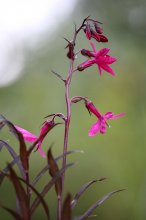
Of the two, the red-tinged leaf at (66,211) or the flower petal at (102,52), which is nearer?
the red-tinged leaf at (66,211)

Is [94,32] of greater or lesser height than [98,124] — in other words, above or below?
above

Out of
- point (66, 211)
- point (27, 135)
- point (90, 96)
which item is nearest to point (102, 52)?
point (27, 135)

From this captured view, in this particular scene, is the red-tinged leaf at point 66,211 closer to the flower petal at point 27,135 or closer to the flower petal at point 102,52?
the flower petal at point 27,135

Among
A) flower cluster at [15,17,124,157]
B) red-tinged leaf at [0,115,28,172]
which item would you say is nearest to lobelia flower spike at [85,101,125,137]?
flower cluster at [15,17,124,157]

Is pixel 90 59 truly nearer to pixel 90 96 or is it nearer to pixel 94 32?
pixel 94 32

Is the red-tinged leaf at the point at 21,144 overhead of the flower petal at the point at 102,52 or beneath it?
beneath

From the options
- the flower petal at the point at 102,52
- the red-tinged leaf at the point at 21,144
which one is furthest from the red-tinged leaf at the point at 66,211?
the flower petal at the point at 102,52

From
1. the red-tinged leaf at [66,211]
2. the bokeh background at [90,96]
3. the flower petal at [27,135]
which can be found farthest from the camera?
the bokeh background at [90,96]

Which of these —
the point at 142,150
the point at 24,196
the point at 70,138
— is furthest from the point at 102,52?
the point at 142,150
